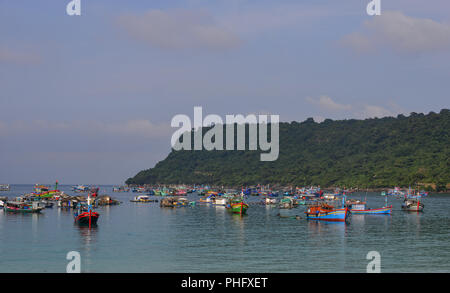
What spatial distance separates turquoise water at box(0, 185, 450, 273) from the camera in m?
50.5

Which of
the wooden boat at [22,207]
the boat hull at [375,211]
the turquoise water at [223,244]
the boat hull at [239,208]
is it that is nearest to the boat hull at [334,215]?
the turquoise water at [223,244]

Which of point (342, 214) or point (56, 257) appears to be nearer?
point (56, 257)

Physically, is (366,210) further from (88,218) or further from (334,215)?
(88,218)

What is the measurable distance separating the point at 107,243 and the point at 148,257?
11.5 m

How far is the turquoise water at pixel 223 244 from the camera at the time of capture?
50500mm

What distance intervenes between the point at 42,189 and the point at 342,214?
102119 mm

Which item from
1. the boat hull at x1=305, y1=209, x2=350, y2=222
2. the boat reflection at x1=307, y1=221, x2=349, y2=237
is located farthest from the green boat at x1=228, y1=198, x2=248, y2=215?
the boat hull at x1=305, y1=209, x2=350, y2=222

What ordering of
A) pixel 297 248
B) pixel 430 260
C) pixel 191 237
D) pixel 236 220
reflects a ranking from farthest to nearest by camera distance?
pixel 236 220, pixel 191 237, pixel 297 248, pixel 430 260

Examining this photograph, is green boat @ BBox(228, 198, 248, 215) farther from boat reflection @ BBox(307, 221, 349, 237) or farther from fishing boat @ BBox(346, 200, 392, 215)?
fishing boat @ BBox(346, 200, 392, 215)

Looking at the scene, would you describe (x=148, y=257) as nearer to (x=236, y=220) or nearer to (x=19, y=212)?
(x=236, y=220)

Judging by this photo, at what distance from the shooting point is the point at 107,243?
6475cm

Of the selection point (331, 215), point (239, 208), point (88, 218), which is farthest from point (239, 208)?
point (88, 218)
